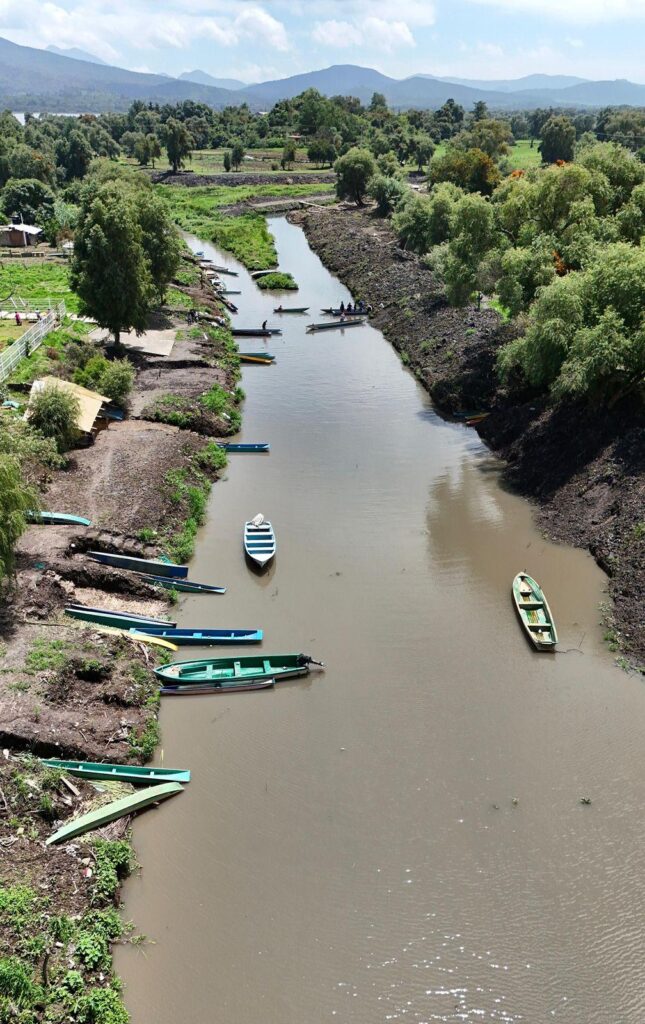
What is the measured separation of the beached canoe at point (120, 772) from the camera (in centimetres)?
1786

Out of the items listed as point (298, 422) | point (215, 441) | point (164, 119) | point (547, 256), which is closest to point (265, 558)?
point (215, 441)

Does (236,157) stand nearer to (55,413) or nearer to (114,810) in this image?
(55,413)

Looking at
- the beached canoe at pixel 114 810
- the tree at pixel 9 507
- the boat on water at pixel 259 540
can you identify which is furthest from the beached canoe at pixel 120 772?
the boat on water at pixel 259 540

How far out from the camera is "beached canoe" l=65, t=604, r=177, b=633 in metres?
22.9

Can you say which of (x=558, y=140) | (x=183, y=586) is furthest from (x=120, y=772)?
(x=558, y=140)

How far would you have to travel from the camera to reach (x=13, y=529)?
21.1 meters

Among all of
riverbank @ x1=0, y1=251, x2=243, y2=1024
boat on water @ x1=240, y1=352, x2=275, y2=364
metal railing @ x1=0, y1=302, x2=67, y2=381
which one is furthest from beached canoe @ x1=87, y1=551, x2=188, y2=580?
boat on water @ x1=240, y1=352, x2=275, y2=364

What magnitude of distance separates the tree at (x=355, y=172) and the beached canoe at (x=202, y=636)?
87.7m

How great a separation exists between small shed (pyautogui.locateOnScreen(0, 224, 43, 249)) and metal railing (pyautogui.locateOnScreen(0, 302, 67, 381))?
29.8m

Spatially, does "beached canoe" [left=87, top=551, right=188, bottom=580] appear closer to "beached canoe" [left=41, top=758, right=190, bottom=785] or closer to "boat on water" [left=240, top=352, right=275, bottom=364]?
"beached canoe" [left=41, top=758, right=190, bottom=785]

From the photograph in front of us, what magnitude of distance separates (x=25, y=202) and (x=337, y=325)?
47.3 meters

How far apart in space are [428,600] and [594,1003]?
13236 millimetres

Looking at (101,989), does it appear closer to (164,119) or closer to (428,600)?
(428,600)

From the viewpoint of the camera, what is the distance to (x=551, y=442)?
3306cm
